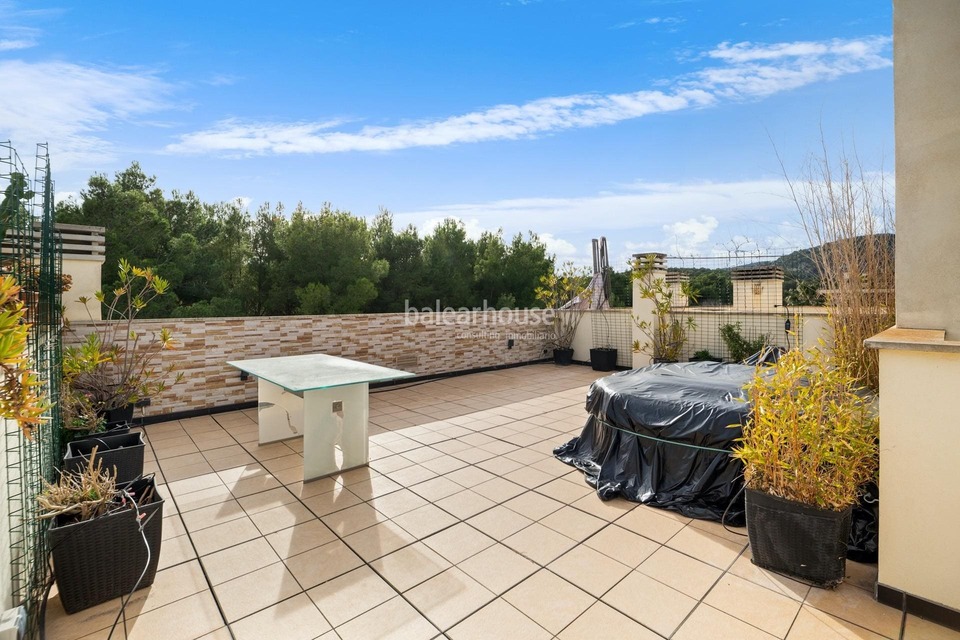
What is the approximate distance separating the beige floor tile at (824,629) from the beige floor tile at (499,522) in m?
1.34

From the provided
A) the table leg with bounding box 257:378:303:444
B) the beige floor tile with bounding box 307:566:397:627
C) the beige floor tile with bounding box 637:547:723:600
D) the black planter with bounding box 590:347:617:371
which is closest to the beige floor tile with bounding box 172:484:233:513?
the table leg with bounding box 257:378:303:444

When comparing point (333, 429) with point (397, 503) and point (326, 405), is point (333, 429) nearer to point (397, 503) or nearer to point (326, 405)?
point (326, 405)

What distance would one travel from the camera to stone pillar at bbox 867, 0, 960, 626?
1.84 m

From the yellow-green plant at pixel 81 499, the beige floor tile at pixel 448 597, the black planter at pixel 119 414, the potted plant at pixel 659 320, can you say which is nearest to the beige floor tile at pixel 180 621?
the yellow-green plant at pixel 81 499

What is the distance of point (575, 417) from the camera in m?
5.11

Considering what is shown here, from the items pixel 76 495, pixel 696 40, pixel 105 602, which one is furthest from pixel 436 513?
pixel 696 40

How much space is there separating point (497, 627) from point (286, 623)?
0.88 meters

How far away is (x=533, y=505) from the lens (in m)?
3.00

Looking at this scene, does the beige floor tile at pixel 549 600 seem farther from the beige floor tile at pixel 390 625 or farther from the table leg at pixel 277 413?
the table leg at pixel 277 413

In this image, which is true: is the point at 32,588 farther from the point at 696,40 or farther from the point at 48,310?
the point at 696,40

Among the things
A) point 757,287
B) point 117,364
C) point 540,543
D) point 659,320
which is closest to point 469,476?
point 540,543

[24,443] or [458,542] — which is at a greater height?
[24,443]

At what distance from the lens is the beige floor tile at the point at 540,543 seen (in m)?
2.39

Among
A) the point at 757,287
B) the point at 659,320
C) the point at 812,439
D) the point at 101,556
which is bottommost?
the point at 101,556
